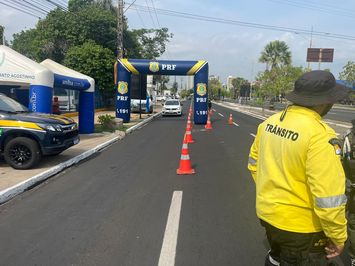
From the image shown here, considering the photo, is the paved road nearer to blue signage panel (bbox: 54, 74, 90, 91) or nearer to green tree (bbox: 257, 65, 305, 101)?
blue signage panel (bbox: 54, 74, 90, 91)

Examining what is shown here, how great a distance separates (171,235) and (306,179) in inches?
117

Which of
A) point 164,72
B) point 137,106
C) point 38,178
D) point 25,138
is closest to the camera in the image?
point 38,178

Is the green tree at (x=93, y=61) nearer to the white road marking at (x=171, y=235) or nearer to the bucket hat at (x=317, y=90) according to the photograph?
the white road marking at (x=171, y=235)

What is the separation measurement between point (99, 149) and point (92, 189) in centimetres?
581

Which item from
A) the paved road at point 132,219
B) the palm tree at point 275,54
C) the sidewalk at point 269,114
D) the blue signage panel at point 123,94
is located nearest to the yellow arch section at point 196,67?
the blue signage panel at point 123,94

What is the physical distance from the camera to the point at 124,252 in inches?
183

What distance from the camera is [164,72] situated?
88.2ft

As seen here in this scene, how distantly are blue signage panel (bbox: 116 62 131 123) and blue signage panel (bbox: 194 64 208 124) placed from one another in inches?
173

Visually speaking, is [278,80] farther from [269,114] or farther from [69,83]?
[69,83]

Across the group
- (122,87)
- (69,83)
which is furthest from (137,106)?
(69,83)

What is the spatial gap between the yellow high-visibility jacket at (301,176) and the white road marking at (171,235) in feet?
6.30

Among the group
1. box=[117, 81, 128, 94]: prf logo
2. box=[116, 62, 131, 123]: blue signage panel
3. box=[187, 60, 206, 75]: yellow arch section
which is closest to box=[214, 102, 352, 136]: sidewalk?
box=[187, 60, 206, 75]: yellow arch section

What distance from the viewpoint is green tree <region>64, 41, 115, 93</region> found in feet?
110

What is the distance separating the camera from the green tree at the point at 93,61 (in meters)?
33.4
